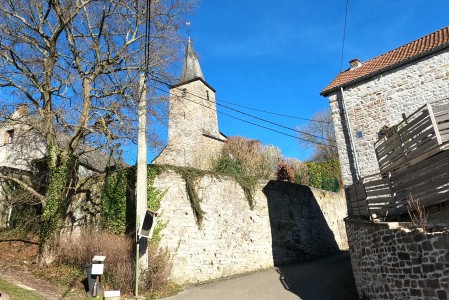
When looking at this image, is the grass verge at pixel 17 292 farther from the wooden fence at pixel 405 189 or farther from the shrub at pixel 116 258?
the wooden fence at pixel 405 189

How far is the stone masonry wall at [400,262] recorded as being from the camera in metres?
5.88

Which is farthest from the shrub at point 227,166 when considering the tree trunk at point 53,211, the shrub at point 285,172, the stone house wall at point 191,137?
the tree trunk at point 53,211

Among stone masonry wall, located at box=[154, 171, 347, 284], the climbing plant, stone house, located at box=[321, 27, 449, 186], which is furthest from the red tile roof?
the climbing plant

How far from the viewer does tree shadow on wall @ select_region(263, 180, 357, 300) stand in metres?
12.6

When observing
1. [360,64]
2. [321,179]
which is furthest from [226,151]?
[360,64]

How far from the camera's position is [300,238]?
17.0m

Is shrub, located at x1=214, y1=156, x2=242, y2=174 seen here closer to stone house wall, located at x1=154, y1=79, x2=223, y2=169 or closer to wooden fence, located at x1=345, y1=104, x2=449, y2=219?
stone house wall, located at x1=154, y1=79, x2=223, y2=169

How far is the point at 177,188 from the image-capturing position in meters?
13.1

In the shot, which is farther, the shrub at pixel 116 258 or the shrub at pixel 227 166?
the shrub at pixel 227 166

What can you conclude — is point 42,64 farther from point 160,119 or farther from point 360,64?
point 360,64

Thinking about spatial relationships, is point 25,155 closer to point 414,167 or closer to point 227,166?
point 227,166

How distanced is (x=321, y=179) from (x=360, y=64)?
885cm

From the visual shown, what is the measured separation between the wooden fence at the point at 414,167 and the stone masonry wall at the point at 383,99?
3996 mm

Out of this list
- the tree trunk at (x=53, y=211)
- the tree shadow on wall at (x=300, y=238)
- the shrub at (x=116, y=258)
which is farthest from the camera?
the tree shadow on wall at (x=300, y=238)
